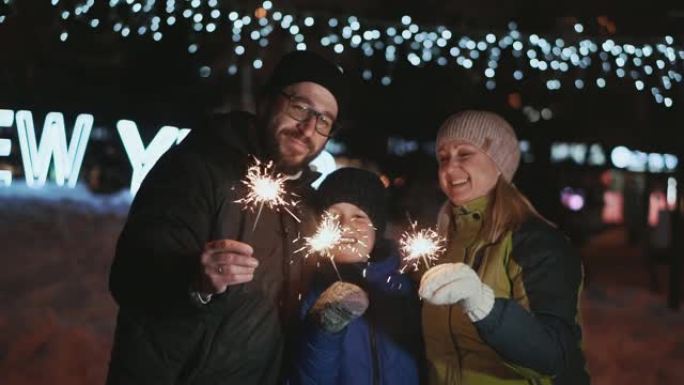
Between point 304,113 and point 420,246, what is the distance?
699 mm

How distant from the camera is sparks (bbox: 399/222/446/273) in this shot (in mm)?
3148

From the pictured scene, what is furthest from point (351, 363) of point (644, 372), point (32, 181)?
point (644, 372)

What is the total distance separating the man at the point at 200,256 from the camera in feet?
8.86

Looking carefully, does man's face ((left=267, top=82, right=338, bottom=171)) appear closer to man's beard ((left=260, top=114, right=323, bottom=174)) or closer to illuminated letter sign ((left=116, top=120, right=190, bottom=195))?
man's beard ((left=260, top=114, right=323, bottom=174))

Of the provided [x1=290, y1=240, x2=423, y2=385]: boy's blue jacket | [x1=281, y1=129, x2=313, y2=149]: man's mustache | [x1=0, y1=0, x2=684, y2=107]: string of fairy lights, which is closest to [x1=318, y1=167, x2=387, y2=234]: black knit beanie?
[x1=290, y1=240, x2=423, y2=385]: boy's blue jacket

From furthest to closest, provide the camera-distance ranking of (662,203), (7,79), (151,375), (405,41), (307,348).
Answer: (662,203)
(405,41)
(7,79)
(307,348)
(151,375)

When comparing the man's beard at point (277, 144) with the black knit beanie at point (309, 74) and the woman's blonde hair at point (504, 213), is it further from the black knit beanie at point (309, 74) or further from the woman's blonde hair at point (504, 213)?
the woman's blonde hair at point (504, 213)

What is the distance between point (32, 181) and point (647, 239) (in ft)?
41.0

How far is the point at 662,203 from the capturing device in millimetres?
20953

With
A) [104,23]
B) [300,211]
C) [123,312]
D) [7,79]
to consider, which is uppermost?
[104,23]

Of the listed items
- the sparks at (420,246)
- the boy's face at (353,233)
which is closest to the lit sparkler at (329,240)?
the boy's face at (353,233)

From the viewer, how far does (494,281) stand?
10.1 feet

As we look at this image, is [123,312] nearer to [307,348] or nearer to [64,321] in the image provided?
[307,348]

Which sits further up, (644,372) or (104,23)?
(104,23)
